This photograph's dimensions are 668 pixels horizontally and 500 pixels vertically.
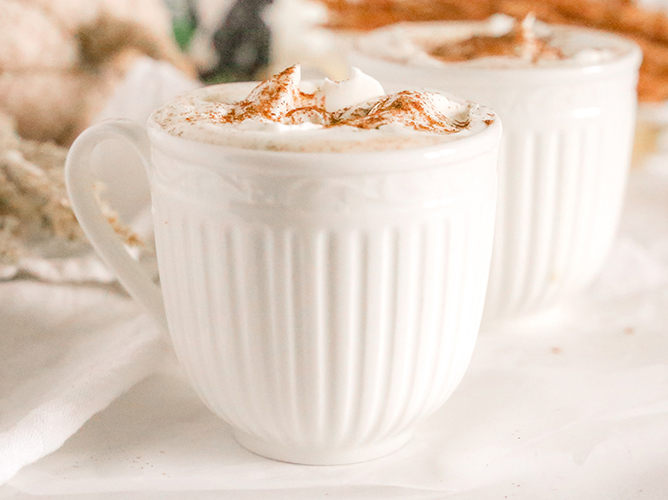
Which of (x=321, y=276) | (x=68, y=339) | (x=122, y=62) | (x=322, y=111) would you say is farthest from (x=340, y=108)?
(x=122, y=62)

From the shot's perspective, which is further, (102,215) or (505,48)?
(505,48)

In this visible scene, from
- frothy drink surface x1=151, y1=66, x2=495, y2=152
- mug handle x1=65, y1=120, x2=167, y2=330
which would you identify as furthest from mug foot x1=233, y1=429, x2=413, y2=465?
frothy drink surface x1=151, y1=66, x2=495, y2=152

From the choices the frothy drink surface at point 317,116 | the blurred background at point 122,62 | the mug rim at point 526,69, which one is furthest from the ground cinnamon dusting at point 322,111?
the blurred background at point 122,62

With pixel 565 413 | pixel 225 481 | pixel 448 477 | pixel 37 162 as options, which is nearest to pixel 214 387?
pixel 225 481

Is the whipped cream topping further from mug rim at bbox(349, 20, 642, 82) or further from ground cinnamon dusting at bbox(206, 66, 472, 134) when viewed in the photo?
ground cinnamon dusting at bbox(206, 66, 472, 134)

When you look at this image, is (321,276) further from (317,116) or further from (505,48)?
(505,48)
